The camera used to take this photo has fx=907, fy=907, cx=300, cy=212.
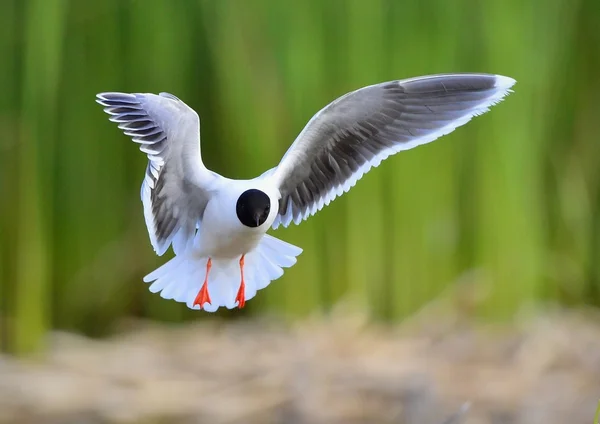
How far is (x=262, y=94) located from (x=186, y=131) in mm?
424

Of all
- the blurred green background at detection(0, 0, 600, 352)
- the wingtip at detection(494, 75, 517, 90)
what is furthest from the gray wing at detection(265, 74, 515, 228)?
the blurred green background at detection(0, 0, 600, 352)

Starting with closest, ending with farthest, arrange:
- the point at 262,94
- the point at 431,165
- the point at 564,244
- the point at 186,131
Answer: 1. the point at 186,131
2. the point at 262,94
3. the point at 431,165
4. the point at 564,244

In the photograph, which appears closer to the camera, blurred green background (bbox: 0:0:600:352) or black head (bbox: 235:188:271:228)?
black head (bbox: 235:188:271:228)

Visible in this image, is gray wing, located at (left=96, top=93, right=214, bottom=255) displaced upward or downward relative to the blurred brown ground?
upward

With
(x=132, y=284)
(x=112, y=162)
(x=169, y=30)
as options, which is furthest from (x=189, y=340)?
(x=169, y=30)

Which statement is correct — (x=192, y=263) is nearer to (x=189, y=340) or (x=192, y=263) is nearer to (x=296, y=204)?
(x=296, y=204)

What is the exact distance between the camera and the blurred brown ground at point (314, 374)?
92cm

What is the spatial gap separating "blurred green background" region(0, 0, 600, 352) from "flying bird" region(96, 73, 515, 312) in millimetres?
344

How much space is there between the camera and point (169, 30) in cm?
99

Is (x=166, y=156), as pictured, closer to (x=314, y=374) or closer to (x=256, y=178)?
(x=256, y=178)

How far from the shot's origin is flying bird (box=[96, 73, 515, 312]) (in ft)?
1.85

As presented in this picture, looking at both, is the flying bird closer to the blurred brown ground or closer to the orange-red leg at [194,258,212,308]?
the orange-red leg at [194,258,212,308]

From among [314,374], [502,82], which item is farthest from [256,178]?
[314,374]

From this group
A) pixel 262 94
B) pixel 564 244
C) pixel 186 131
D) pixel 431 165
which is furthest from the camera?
pixel 564 244
